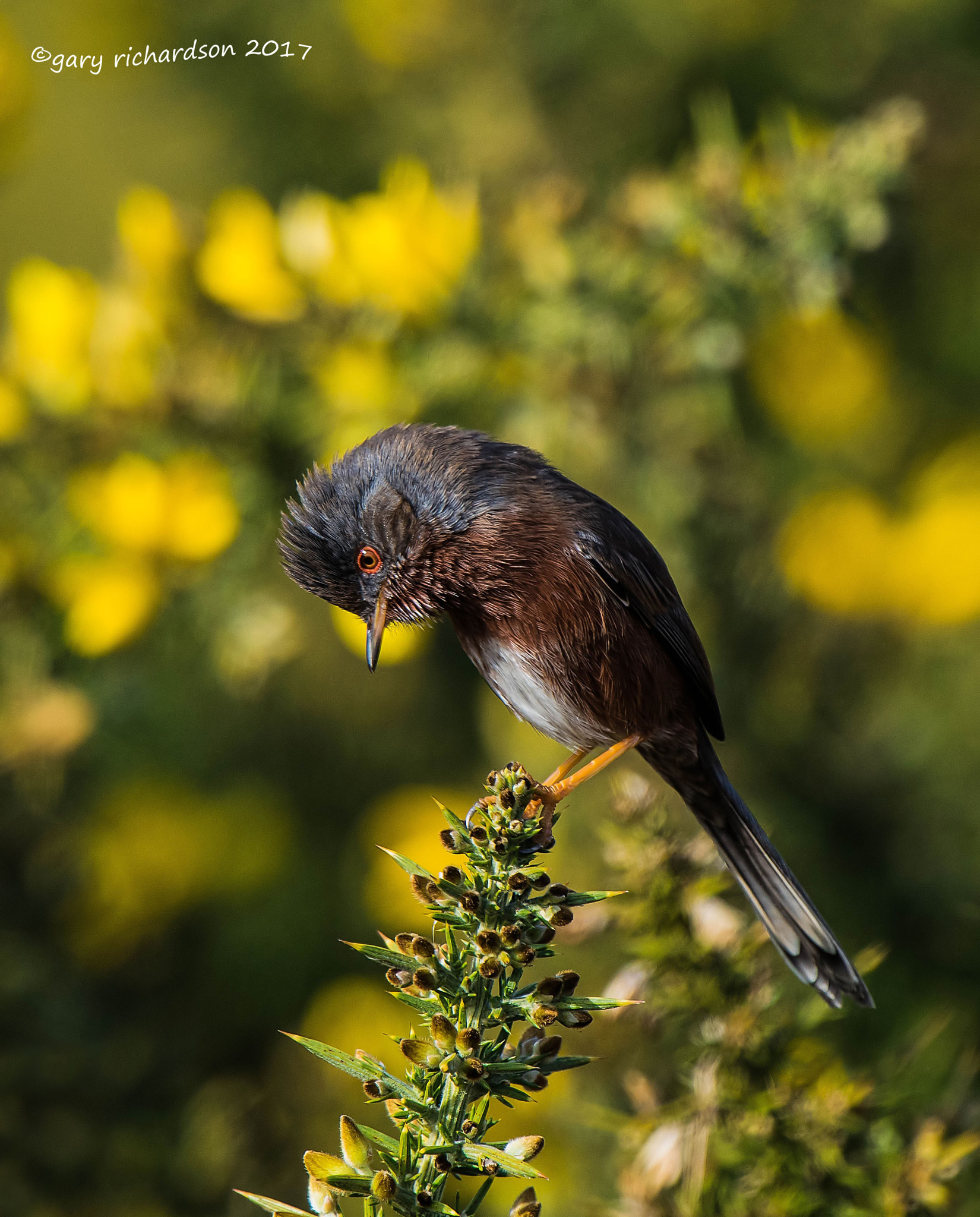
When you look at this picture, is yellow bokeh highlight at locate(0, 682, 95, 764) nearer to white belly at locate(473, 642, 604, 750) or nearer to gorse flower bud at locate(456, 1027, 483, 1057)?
white belly at locate(473, 642, 604, 750)

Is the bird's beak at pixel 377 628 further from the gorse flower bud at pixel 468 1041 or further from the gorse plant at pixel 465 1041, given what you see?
the gorse flower bud at pixel 468 1041

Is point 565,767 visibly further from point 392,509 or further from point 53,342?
point 53,342

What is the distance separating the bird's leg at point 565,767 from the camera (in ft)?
8.02

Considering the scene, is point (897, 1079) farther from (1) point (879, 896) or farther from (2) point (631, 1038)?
(1) point (879, 896)

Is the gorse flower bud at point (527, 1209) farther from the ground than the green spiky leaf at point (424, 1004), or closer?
closer

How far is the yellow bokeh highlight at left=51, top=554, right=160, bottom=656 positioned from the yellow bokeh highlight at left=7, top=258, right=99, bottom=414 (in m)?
0.42

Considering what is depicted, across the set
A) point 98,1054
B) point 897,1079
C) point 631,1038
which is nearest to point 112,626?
point 98,1054

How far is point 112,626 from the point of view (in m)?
2.73

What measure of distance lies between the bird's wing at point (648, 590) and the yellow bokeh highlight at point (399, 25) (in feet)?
7.70

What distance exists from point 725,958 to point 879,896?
4.59 feet

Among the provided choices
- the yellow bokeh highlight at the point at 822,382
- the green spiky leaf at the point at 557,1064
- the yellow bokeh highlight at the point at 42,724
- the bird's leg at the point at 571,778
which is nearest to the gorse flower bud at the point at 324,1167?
the green spiky leaf at the point at 557,1064

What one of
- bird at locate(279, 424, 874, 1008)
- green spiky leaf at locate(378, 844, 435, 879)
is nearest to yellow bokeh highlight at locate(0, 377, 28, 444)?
bird at locate(279, 424, 874, 1008)

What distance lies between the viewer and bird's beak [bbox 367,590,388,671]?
7.27ft

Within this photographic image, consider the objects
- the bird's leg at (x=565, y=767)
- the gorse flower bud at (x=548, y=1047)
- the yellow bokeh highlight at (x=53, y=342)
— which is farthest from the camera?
the yellow bokeh highlight at (x=53, y=342)
